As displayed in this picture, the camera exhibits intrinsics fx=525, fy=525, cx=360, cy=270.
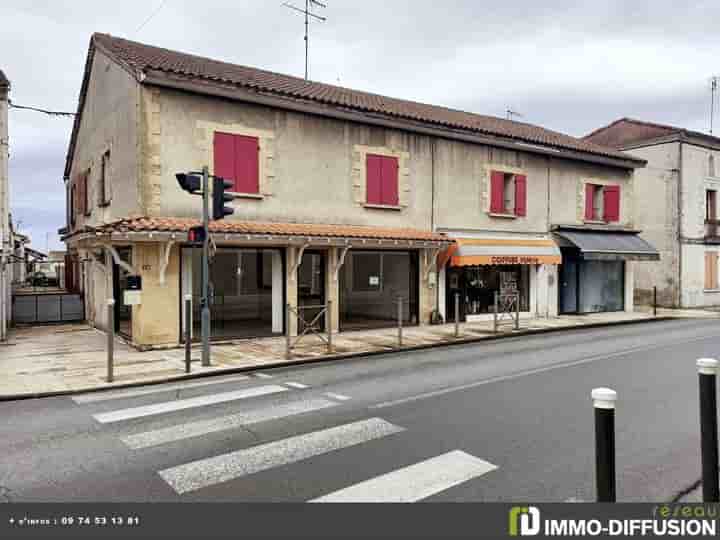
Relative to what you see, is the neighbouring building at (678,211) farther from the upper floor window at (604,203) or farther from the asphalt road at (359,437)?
the asphalt road at (359,437)

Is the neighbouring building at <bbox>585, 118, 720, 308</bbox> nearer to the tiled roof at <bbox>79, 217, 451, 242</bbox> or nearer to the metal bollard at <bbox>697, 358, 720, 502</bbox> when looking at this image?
the tiled roof at <bbox>79, 217, 451, 242</bbox>

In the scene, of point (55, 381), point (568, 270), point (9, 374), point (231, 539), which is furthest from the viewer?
point (568, 270)

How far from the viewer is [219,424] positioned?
19.9ft

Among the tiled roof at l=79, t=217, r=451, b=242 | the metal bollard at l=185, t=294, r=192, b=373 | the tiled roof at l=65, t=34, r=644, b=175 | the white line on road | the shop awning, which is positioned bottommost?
the white line on road

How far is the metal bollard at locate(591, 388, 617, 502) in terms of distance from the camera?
3008 millimetres

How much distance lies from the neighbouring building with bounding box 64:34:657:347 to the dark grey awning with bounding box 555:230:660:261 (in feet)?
0.30

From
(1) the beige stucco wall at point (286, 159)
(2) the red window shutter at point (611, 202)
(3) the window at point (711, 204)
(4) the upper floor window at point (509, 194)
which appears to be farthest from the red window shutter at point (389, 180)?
(3) the window at point (711, 204)

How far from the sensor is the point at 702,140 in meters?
24.1

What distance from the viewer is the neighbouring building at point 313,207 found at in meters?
11.9

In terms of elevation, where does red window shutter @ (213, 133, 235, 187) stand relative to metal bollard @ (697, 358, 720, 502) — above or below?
above

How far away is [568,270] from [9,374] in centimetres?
1770

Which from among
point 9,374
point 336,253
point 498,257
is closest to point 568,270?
point 498,257

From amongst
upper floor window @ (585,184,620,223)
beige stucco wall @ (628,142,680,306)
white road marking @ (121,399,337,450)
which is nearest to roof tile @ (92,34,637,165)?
upper floor window @ (585,184,620,223)

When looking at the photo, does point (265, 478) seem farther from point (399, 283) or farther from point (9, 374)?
point (399, 283)
